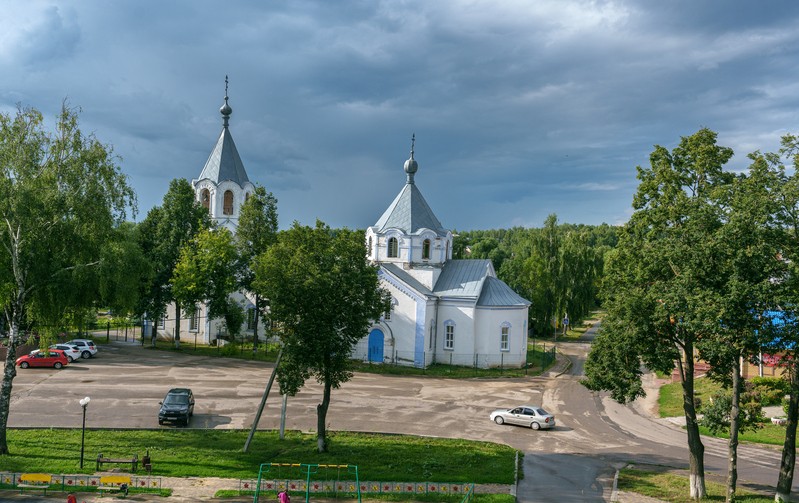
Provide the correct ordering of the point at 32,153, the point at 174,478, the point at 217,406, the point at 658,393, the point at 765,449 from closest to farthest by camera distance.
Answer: the point at 174,478 → the point at 32,153 → the point at 765,449 → the point at 217,406 → the point at 658,393

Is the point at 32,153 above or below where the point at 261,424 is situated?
above

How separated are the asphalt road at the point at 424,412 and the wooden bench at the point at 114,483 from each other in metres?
7.77

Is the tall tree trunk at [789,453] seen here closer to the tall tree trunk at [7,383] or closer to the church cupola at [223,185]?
the tall tree trunk at [7,383]

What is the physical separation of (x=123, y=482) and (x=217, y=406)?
39.6 feet

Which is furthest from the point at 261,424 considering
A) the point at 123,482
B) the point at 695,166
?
the point at 695,166

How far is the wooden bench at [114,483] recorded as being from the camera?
16.4 m

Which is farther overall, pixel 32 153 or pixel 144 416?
pixel 144 416

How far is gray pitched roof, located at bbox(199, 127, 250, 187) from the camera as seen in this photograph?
50781mm

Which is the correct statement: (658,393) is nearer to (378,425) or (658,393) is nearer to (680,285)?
(378,425)

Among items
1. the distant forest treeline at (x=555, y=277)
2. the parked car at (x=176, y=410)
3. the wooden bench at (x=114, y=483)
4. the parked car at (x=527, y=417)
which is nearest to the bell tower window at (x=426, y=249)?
the parked car at (x=527, y=417)

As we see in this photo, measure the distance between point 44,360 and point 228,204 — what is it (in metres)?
20.2

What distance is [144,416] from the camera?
25.8 m

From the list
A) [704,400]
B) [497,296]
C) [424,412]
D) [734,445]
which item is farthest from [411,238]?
[734,445]

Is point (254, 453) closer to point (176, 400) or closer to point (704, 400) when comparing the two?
point (176, 400)
